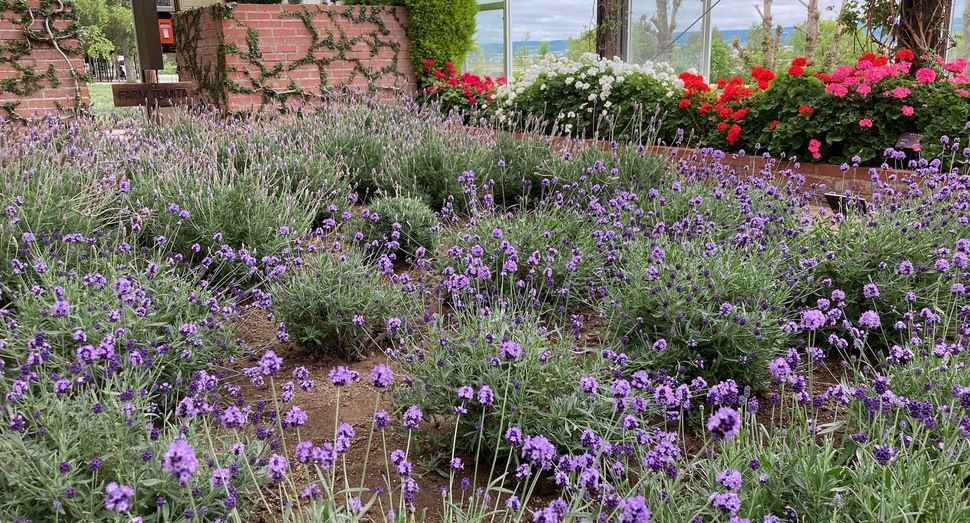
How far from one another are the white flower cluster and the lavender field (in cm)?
280

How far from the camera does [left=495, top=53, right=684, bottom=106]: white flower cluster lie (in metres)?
7.17

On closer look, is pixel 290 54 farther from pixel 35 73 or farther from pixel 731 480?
pixel 731 480

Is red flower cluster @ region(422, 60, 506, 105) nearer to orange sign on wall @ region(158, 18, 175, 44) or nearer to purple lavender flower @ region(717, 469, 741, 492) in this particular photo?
orange sign on wall @ region(158, 18, 175, 44)

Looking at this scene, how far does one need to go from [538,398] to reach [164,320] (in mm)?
1463

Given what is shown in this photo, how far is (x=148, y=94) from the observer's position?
7793 millimetres

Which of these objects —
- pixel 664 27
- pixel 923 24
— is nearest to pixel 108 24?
pixel 664 27

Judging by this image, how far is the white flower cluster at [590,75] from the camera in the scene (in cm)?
717

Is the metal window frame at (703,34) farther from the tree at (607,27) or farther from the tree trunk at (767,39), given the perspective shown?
the tree trunk at (767,39)

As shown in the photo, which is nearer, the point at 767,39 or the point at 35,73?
the point at 35,73

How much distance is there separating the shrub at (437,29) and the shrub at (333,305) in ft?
24.4

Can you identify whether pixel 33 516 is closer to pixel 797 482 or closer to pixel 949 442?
pixel 797 482

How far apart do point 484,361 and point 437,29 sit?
8.50 metres

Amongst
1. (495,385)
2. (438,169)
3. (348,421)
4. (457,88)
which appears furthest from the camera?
(457,88)

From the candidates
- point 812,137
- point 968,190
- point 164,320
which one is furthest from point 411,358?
point 812,137
